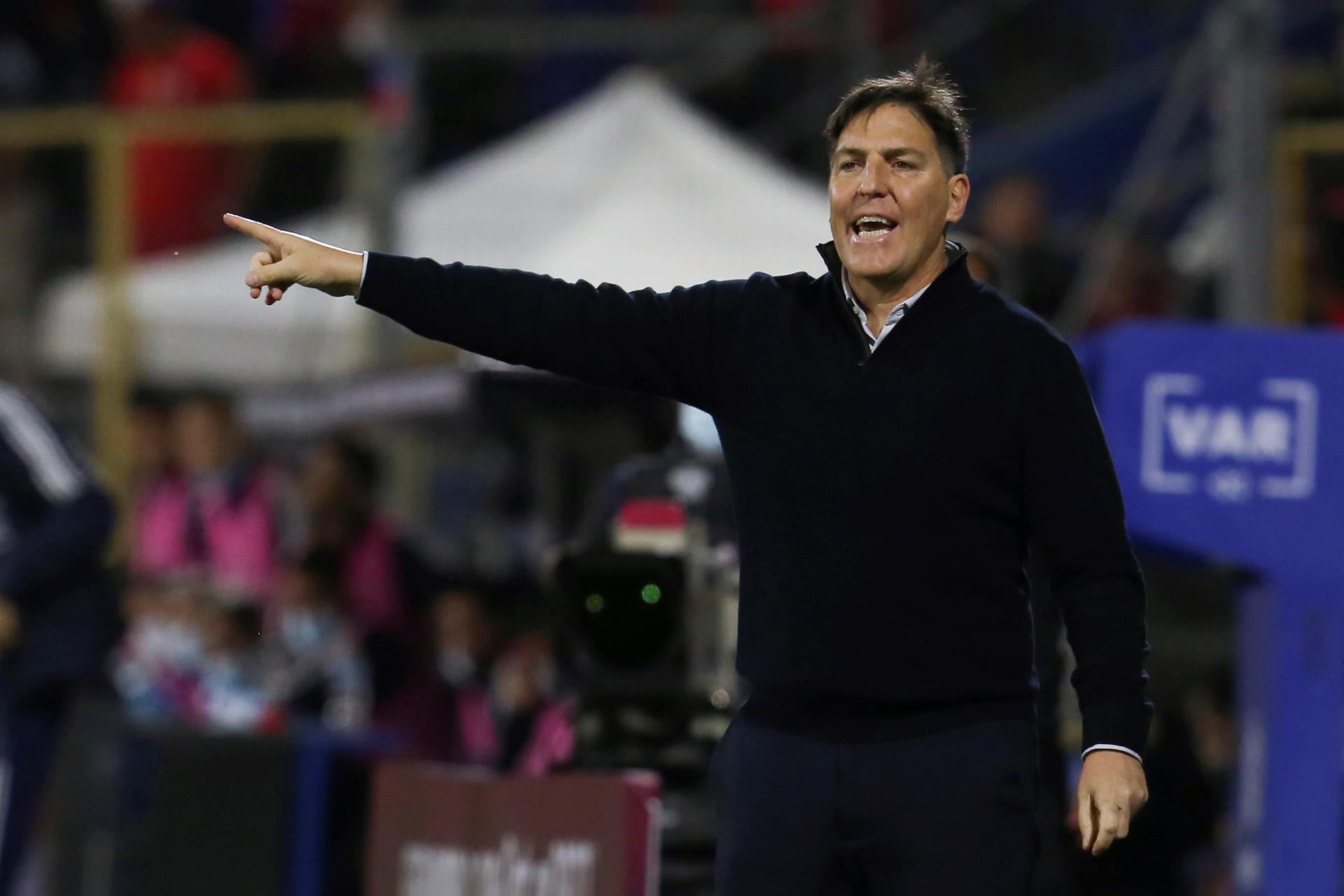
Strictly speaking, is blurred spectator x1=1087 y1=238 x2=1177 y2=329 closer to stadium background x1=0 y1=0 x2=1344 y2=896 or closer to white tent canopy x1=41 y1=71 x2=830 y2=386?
stadium background x1=0 y1=0 x2=1344 y2=896

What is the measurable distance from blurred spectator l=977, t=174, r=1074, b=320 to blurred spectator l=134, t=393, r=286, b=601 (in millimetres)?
3356

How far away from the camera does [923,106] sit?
3924 millimetres

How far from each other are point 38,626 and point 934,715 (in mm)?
4412

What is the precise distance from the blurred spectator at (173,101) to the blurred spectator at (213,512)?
4.58 feet

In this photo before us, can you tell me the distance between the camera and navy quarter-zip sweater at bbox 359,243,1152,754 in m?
3.79

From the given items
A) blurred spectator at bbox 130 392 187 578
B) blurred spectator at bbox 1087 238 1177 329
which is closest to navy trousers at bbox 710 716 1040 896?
blurred spectator at bbox 1087 238 1177 329

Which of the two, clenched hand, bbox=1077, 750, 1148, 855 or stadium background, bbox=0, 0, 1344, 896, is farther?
stadium background, bbox=0, 0, 1344, 896

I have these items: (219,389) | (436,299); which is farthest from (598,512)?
(219,389)

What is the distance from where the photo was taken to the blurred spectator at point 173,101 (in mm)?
12047

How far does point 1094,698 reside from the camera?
3795mm

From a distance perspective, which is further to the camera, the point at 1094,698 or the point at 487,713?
the point at 487,713

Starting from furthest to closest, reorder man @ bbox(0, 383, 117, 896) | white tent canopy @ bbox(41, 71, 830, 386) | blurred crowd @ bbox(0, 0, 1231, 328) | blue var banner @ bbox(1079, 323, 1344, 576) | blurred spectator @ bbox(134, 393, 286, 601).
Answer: blurred spectator @ bbox(134, 393, 286, 601) < white tent canopy @ bbox(41, 71, 830, 386) < blurred crowd @ bbox(0, 0, 1231, 328) < man @ bbox(0, 383, 117, 896) < blue var banner @ bbox(1079, 323, 1344, 576)

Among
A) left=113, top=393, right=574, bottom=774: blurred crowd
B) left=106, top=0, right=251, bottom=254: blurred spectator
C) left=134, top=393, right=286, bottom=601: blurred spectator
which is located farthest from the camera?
left=106, top=0, right=251, bottom=254: blurred spectator

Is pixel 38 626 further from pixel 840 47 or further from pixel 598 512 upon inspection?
pixel 840 47
